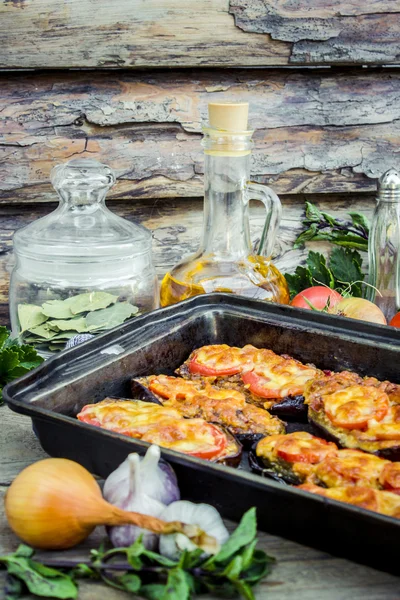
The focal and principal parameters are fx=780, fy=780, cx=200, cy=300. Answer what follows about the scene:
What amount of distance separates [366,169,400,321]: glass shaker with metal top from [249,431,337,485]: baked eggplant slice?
116cm

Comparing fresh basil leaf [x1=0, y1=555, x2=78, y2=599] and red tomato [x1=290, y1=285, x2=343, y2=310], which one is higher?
red tomato [x1=290, y1=285, x2=343, y2=310]

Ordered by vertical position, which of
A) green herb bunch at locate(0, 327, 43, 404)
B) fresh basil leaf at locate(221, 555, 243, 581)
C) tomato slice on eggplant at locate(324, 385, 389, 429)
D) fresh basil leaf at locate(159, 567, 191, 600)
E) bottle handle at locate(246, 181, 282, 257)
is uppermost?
bottle handle at locate(246, 181, 282, 257)

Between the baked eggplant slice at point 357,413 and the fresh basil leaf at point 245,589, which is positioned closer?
the fresh basil leaf at point 245,589

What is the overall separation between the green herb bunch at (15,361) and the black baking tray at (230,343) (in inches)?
12.8

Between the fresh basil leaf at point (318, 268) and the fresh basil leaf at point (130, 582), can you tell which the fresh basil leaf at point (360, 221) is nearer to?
the fresh basil leaf at point (318, 268)

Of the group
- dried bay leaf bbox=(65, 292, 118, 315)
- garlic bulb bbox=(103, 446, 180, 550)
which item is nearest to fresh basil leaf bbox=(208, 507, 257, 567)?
garlic bulb bbox=(103, 446, 180, 550)

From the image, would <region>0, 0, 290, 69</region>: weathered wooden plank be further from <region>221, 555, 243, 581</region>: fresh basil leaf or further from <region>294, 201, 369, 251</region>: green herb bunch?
<region>221, 555, 243, 581</region>: fresh basil leaf

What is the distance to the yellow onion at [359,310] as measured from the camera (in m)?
2.20

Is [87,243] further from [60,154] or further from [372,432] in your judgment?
[372,432]

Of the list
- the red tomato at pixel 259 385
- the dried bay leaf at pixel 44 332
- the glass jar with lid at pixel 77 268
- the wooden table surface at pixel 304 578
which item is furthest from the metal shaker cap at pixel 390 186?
the wooden table surface at pixel 304 578

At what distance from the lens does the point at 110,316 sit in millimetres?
2025

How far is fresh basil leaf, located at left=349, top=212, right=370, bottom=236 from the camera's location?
107 inches

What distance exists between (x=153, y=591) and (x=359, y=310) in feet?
4.31

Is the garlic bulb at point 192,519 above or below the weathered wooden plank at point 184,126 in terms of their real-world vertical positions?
below
